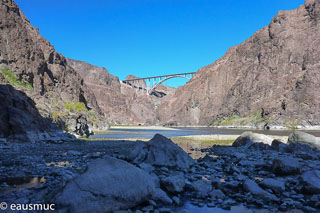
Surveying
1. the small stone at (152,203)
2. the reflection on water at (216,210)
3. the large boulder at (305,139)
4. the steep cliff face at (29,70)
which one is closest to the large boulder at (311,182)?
the reflection on water at (216,210)

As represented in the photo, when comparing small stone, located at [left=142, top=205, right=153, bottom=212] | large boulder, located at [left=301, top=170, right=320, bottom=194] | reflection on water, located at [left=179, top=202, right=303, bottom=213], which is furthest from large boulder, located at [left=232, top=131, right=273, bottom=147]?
small stone, located at [left=142, top=205, right=153, bottom=212]

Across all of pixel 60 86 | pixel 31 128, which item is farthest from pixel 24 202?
pixel 60 86

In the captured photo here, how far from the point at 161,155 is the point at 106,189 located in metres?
6.38

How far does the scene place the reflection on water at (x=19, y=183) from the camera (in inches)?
300

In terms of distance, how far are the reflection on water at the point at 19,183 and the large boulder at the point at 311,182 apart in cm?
913

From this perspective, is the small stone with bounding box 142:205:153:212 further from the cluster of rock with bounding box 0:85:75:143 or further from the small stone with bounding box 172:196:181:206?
the cluster of rock with bounding box 0:85:75:143

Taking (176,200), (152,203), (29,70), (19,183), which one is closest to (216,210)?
(176,200)

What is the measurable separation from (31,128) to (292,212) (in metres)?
24.0

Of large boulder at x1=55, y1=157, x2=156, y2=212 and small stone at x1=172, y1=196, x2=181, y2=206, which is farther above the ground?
large boulder at x1=55, y1=157, x2=156, y2=212

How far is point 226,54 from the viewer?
137625 mm

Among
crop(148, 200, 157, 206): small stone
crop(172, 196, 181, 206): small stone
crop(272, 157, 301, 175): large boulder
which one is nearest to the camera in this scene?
crop(148, 200, 157, 206): small stone

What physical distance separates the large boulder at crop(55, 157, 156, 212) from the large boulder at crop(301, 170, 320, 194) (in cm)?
489

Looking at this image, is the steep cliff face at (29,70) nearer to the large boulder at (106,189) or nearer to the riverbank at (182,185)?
the riverbank at (182,185)

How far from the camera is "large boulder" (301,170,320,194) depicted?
6945 mm
